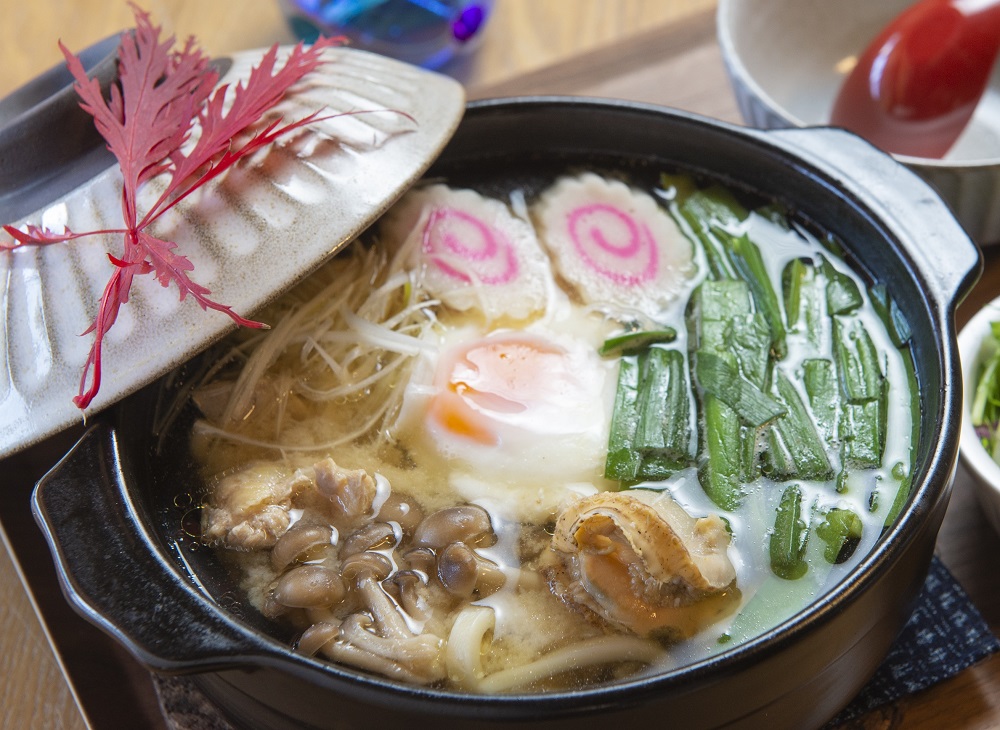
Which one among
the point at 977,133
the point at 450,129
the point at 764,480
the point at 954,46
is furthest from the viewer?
the point at 977,133

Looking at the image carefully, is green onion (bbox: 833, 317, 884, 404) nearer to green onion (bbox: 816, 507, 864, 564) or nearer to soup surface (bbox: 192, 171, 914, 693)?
soup surface (bbox: 192, 171, 914, 693)

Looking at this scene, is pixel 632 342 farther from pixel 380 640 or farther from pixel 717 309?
pixel 380 640

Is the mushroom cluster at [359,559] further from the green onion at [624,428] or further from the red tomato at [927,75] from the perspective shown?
the red tomato at [927,75]

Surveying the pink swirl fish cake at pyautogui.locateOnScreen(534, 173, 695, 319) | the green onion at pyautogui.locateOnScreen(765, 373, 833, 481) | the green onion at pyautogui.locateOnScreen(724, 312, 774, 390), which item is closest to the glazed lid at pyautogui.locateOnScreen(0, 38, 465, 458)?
the pink swirl fish cake at pyautogui.locateOnScreen(534, 173, 695, 319)

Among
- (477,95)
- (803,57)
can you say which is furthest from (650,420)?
(803,57)

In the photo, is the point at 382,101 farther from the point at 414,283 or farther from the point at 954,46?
the point at 954,46

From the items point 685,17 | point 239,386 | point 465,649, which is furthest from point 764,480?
point 685,17
